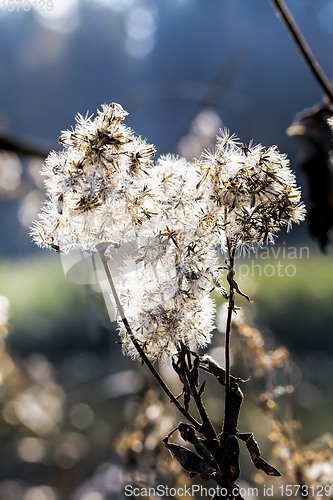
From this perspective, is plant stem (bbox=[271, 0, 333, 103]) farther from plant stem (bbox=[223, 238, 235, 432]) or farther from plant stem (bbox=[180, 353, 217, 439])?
plant stem (bbox=[180, 353, 217, 439])

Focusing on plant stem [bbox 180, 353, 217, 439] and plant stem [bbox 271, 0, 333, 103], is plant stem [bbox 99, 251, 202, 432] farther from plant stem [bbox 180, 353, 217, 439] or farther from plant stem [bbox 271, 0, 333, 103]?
plant stem [bbox 271, 0, 333, 103]

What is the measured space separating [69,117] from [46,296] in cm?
1039

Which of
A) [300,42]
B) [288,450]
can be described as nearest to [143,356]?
[300,42]

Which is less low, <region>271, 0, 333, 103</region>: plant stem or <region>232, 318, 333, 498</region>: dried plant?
<region>271, 0, 333, 103</region>: plant stem

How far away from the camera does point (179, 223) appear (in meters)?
0.49

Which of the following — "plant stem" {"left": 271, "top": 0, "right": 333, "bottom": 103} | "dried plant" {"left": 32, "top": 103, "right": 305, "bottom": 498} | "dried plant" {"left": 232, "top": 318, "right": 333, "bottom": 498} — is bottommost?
"dried plant" {"left": 232, "top": 318, "right": 333, "bottom": 498}

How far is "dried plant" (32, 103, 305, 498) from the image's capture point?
0.47m

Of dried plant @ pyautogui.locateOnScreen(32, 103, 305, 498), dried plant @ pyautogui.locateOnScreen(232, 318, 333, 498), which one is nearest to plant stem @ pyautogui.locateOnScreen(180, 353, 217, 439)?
dried plant @ pyautogui.locateOnScreen(32, 103, 305, 498)

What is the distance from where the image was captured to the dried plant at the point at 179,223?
466 mm

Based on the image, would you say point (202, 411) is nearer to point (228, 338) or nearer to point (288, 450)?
point (228, 338)

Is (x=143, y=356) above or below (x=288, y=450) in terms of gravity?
above

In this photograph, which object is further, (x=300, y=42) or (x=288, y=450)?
(x=288, y=450)

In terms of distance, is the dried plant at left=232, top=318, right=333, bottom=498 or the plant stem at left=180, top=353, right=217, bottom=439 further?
the dried plant at left=232, top=318, right=333, bottom=498

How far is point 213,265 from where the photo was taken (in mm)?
506
